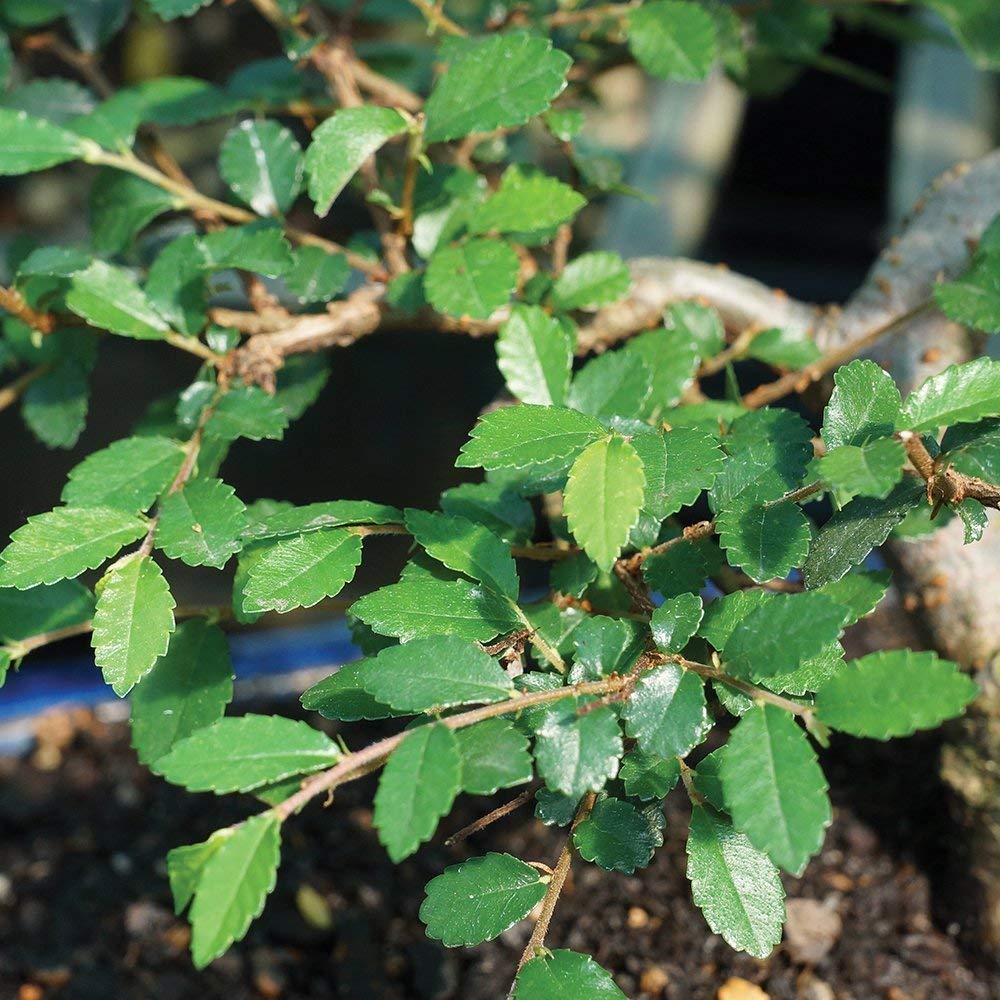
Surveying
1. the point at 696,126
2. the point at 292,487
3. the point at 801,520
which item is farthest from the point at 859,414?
the point at 696,126

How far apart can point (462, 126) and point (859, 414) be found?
34cm

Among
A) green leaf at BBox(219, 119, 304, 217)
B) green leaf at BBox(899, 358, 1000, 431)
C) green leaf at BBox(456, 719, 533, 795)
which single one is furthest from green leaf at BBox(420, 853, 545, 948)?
green leaf at BBox(219, 119, 304, 217)

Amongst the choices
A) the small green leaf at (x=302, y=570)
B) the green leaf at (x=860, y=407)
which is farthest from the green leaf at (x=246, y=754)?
the green leaf at (x=860, y=407)

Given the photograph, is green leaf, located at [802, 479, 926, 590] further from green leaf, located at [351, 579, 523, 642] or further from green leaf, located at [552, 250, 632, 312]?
green leaf, located at [552, 250, 632, 312]

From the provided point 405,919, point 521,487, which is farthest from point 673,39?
point 405,919

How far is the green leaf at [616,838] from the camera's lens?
0.66 metres

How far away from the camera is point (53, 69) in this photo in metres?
2.69

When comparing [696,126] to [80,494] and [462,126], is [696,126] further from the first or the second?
[80,494]

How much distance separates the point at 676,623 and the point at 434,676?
0.44ft

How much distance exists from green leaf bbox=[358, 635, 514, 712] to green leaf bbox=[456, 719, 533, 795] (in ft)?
0.06

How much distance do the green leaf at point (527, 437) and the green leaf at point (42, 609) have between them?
1.28 ft

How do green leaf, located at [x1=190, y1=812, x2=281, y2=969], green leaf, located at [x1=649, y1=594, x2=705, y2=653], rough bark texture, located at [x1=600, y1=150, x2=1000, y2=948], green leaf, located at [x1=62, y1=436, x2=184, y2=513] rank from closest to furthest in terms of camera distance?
1. green leaf, located at [x1=190, y1=812, x2=281, y2=969]
2. green leaf, located at [x1=649, y1=594, x2=705, y2=653]
3. green leaf, located at [x1=62, y1=436, x2=184, y2=513]
4. rough bark texture, located at [x1=600, y1=150, x2=1000, y2=948]

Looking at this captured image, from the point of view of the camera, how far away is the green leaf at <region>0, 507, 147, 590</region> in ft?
2.16

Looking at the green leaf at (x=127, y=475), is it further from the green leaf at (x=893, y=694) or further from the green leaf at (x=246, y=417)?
the green leaf at (x=893, y=694)
